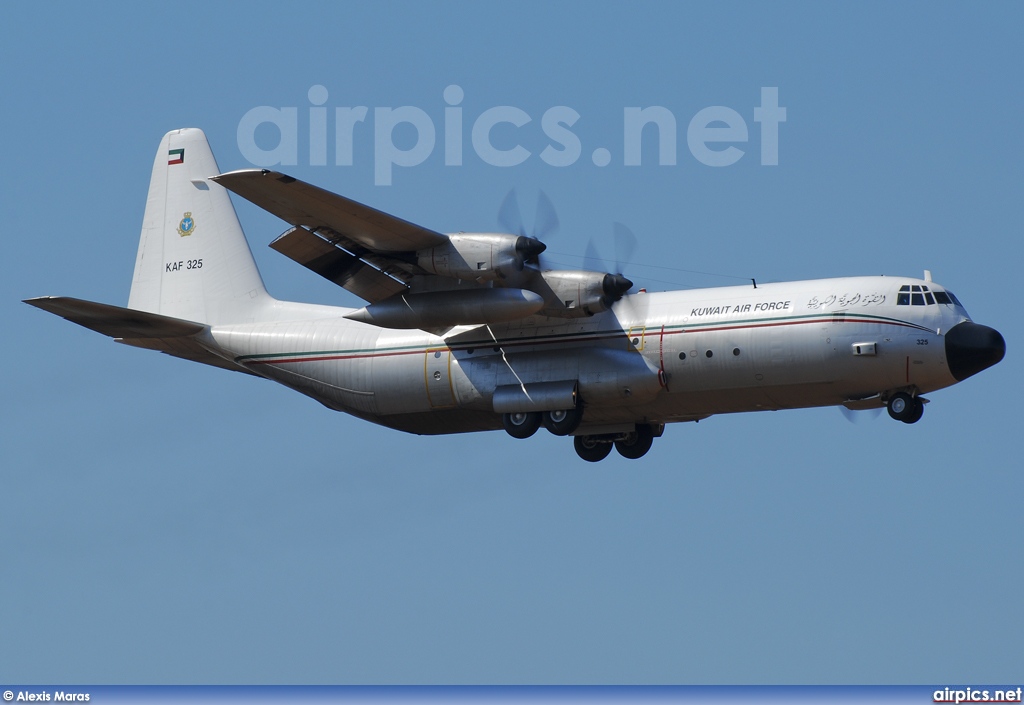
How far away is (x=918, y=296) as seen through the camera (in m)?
23.7

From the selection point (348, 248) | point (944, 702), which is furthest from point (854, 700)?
point (348, 248)

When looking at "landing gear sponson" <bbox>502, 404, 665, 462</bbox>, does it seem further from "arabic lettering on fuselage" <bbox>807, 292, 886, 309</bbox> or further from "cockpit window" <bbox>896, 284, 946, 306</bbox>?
"cockpit window" <bbox>896, 284, 946, 306</bbox>

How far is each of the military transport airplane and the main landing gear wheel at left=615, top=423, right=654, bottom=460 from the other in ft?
0.08

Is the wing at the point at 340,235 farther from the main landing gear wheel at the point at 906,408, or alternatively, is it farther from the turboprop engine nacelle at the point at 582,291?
the main landing gear wheel at the point at 906,408

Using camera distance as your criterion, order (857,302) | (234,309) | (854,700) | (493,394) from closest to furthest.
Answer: (854,700) < (857,302) < (493,394) < (234,309)

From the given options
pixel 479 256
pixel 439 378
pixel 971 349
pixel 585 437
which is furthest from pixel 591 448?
pixel 971 349

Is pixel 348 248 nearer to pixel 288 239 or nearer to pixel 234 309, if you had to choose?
pixel 288 239

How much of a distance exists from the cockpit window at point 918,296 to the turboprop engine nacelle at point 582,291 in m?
4.10

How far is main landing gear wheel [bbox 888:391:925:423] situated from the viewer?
23.7 m

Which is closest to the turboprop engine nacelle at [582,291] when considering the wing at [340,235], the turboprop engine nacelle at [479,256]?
the turboprop engine nacelle at [479,256]

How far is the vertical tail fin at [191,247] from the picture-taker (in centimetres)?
2844

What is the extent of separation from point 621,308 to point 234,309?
7.20m

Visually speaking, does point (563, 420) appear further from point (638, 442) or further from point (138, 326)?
point (138, 326)

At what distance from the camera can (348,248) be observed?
24484mm
